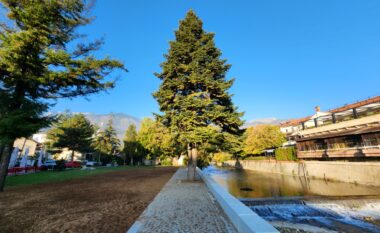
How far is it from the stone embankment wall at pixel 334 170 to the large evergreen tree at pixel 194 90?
18.3 metres

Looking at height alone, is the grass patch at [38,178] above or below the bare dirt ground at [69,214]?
above


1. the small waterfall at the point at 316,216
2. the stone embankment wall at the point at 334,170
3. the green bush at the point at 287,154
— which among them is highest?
the green bush at the point at 287,154

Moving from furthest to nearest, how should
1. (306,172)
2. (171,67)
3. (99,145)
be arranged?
(99,145) < (306,172) < (171,67)

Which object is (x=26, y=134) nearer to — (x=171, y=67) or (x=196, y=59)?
(x=171, y=67)

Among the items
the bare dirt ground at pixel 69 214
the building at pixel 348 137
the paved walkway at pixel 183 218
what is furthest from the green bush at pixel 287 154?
the bare dirt ground at pixel 69 214

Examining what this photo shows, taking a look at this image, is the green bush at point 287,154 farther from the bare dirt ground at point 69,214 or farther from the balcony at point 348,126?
the bare dirt ground at point 69,214

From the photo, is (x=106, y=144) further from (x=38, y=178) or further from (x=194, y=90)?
(x=194, y=90)

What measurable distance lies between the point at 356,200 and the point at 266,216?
7.07 metres

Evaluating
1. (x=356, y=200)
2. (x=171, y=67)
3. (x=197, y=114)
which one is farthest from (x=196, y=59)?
(x=356, y=200)

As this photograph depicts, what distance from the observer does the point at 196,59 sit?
15.7 meters

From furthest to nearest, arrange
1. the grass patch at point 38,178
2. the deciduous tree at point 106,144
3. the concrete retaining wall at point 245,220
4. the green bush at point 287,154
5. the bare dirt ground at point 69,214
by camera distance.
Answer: the deciduous tree at point 106,144 → the green bush at point 287,154 → the grass patch at point 38,178 → the bare dirt ground at point 69,214 → the concrete retaining wall at point 245,220

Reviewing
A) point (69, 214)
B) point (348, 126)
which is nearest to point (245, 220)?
point (69, 214)

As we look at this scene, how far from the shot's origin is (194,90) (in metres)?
16.5

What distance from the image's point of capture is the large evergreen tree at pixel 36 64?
1055 cm
